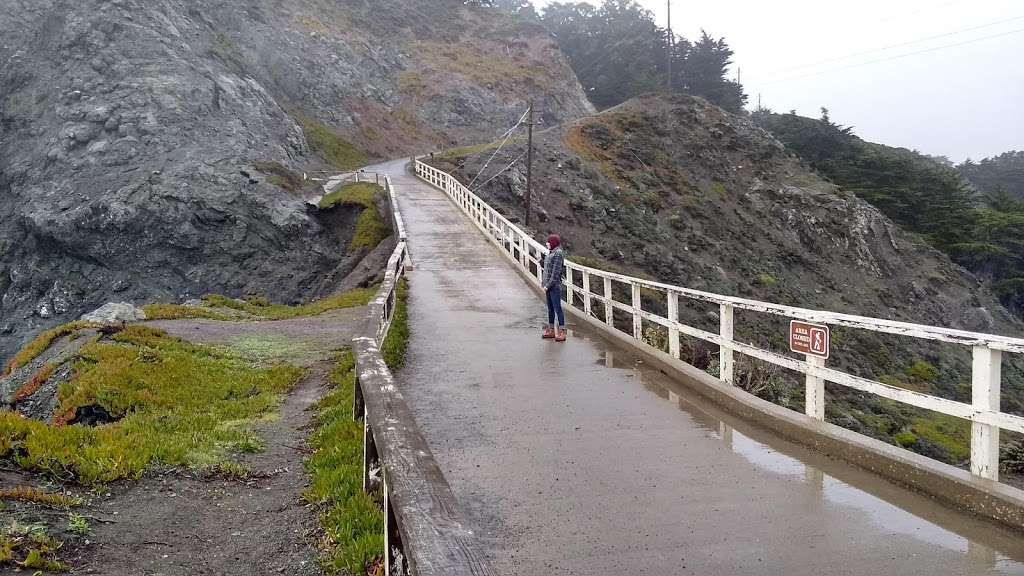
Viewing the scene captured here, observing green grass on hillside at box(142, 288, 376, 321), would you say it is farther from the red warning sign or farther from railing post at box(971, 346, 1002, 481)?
railing post at box(971, 346, 1002, 481)

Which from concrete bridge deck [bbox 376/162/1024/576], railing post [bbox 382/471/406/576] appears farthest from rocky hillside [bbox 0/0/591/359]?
railing post [bbox 382/471/406/576]

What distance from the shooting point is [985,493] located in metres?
4.24

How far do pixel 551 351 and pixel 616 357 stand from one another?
0.97 m

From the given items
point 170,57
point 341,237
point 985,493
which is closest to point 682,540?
point 985,493

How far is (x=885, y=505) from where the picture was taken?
4488 mm

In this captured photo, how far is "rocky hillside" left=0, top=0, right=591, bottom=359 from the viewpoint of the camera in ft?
94.2

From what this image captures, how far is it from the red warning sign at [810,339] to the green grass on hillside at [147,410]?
5.36m

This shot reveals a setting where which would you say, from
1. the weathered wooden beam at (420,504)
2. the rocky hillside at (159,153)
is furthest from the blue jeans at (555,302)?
the rocky hillside at (159,153)

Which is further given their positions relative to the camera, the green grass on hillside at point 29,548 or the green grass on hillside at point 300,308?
the green grass on hillside at point 300,308

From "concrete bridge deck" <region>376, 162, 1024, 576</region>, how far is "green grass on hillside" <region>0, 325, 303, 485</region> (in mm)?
2099

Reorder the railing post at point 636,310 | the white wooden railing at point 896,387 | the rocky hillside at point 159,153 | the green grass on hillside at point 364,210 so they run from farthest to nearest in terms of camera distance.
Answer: the rocky hillside at point 159,153 < the green grass on hillside at point 364,210 < the railing post at point 636,310 < the white wooden railing at point 896,387

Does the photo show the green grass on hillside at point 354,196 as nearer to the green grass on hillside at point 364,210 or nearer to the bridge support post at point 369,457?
the green grass on hillside at point 364,210

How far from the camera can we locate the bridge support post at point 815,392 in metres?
5.83

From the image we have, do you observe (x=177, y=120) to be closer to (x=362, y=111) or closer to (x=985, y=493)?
(x=362, y=111)
